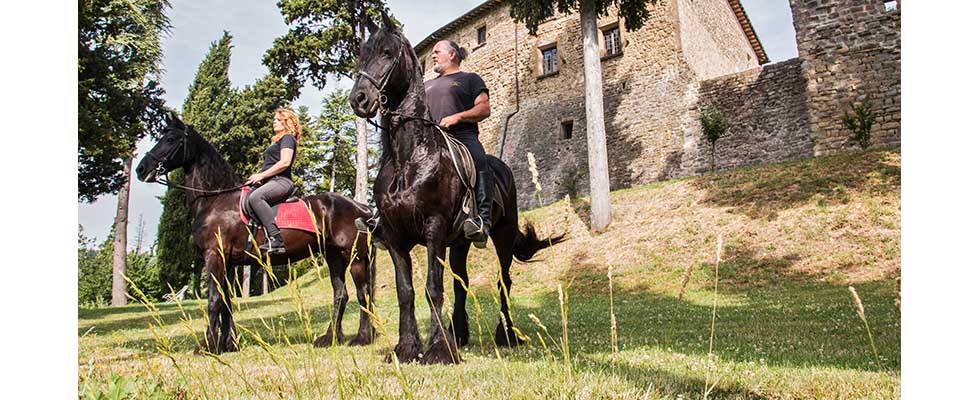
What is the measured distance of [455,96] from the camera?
425 centimetres

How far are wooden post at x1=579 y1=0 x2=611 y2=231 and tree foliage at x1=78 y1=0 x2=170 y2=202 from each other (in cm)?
1130

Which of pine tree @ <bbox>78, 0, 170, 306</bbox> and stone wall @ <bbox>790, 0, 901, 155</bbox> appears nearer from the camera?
pine tree @ <bbox>78, 0, 170, 306</bbox>

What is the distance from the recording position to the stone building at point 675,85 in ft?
55.0

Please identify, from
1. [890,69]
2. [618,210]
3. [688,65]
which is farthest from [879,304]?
[688,65]

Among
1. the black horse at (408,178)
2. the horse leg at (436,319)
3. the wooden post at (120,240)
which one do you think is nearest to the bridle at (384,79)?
the black horse at (408,178)

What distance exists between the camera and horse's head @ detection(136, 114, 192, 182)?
5344 millimetres

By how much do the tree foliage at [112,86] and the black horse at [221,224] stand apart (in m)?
1.53

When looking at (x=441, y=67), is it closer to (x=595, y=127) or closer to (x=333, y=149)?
(x=595, y=127)

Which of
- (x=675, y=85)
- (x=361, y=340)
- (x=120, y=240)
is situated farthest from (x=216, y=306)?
(x=675, y=85)

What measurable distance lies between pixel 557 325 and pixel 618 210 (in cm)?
1073

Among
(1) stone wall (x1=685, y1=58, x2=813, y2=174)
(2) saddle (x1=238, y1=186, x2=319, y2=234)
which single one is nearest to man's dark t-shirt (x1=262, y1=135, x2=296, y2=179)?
(2) saddle (x1=238, y1=186, x2=319, y2=234)

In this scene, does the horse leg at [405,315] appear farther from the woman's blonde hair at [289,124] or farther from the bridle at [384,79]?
the woman's blonde hair at [289,124]

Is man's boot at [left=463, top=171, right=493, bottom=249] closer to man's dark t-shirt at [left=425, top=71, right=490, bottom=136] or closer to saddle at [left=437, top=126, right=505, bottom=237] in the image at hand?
saddle at [left=437, top=126, right=505, bottom=237]
